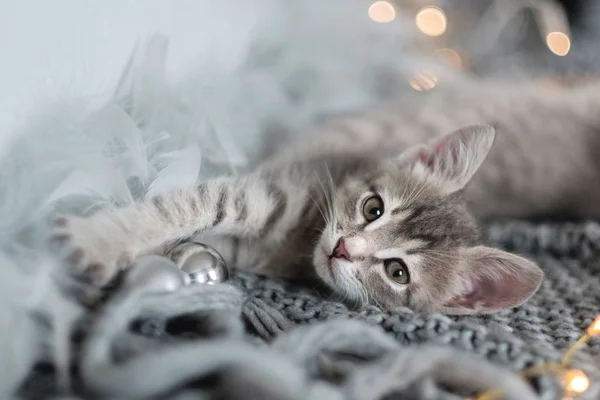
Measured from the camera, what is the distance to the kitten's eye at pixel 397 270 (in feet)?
3.00

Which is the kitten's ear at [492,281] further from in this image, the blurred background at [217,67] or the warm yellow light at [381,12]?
the warm yellow light at [381,12]

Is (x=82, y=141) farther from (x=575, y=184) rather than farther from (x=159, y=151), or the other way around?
(x=575, y=184)

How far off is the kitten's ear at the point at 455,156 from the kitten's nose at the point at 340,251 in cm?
24

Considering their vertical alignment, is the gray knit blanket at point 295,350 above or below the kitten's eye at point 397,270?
above

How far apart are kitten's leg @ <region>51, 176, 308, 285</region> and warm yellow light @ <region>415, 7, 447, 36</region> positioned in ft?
3.46

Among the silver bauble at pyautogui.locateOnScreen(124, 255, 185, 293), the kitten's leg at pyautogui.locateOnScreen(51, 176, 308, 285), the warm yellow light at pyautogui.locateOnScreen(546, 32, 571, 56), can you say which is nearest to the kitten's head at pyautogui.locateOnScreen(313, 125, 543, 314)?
the kitten's leg at pyautogui.locateOnScreen(51, 176, 308, 285)

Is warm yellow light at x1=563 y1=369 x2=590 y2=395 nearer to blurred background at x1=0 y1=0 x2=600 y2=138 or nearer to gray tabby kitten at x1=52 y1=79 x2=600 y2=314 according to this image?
gray tabby kitten at x1=52 y1=79 x2=600 y2=314

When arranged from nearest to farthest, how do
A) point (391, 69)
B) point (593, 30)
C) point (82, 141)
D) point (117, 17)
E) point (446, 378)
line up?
point (446, 378) < point (82, 141) < point (117, 17) < point (391, 69) < point (593, 30)

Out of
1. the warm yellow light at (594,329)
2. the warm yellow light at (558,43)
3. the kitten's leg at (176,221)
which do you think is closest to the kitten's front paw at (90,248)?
the kitten's leg at (176,221)

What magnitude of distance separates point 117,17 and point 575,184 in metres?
1.14

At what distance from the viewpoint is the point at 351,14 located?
1.63 meters

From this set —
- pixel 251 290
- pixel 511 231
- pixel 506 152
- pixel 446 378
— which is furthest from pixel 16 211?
pixel 506 152

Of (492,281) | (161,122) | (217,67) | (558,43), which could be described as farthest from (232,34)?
(558,43)

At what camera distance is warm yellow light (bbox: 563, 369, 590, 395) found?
59 cm
